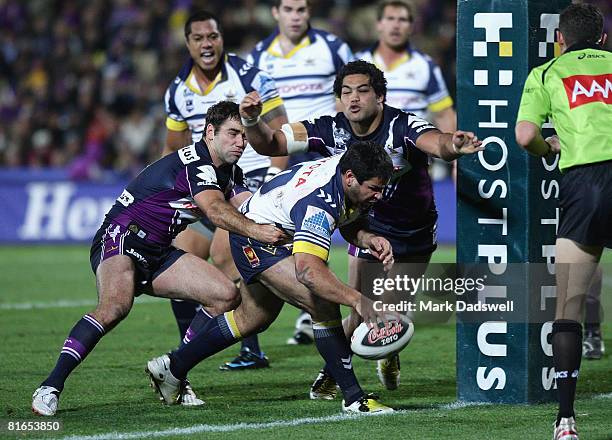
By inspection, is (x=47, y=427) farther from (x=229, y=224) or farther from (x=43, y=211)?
(x=43, y=211)

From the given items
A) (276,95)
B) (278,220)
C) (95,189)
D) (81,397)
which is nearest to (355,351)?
(278,220)

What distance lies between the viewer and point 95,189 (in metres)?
17.8

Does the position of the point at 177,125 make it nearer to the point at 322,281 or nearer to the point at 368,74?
the point at 368,74

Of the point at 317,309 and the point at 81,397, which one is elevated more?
the point at 317,309

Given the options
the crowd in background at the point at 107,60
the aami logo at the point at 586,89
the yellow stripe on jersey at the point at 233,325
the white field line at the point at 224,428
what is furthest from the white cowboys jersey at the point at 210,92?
the crowd in background at the point at 107,60

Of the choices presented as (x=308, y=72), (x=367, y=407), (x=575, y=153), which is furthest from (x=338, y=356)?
(x=308, y=72)

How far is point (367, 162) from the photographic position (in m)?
6.11

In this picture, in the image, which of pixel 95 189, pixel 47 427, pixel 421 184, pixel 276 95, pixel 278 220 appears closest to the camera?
pixel 47 427

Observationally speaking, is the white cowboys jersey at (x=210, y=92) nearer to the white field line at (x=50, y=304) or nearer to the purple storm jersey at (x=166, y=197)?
the purple storm jersey at (x=166, y=197)

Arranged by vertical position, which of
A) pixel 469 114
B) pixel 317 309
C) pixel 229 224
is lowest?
pixel 317 309

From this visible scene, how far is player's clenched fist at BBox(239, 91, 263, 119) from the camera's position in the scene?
6.75m

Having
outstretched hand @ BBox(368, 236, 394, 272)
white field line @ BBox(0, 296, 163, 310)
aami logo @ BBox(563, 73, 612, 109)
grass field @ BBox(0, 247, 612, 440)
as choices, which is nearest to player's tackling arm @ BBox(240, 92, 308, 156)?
outstretched hand @ BBox(368, 236, 394, 272)

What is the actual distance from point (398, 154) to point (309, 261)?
1316mm

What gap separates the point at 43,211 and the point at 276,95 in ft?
32.2
